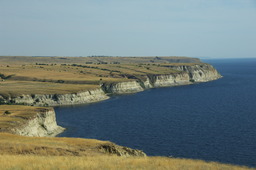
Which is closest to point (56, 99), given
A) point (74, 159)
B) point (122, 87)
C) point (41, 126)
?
point (122, 87)

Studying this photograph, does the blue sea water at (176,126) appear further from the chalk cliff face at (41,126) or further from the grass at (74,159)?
the grass at (74,159)

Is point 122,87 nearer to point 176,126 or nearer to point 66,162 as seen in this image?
point 176,126

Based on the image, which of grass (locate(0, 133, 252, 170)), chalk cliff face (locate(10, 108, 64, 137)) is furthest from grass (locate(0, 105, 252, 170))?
chalk cliff face (locate(10, 108, 64, 137))

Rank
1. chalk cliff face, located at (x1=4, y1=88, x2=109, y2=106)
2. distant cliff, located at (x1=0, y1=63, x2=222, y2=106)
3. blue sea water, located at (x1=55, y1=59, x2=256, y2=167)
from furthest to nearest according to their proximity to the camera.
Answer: distant cliff, located at (x1=0, y1=63, x2=222, y2=106)
chalk cliff face, located at (x1=4, y1=88, x2=109, y2=106)
blue sea water, located at (x1=55, y1=59, x2=256, y2=167)

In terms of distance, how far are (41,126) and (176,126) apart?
1194 inches

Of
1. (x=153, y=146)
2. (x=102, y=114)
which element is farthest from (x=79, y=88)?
(x=153, y=146)

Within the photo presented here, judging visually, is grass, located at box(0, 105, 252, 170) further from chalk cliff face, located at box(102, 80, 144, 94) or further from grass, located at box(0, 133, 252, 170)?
chalk cliff face, located at box(102, 80, 144, 94)

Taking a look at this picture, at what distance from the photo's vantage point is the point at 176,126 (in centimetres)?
7125

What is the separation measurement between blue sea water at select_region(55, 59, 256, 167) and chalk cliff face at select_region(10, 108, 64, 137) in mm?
3295

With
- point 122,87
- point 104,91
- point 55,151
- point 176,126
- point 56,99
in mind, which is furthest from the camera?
point 122,87

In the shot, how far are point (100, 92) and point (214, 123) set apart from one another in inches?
2559

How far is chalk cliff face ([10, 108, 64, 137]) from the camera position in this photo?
57.8 metres

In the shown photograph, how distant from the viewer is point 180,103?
4353 inches

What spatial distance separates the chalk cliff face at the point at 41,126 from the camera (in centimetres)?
5779
